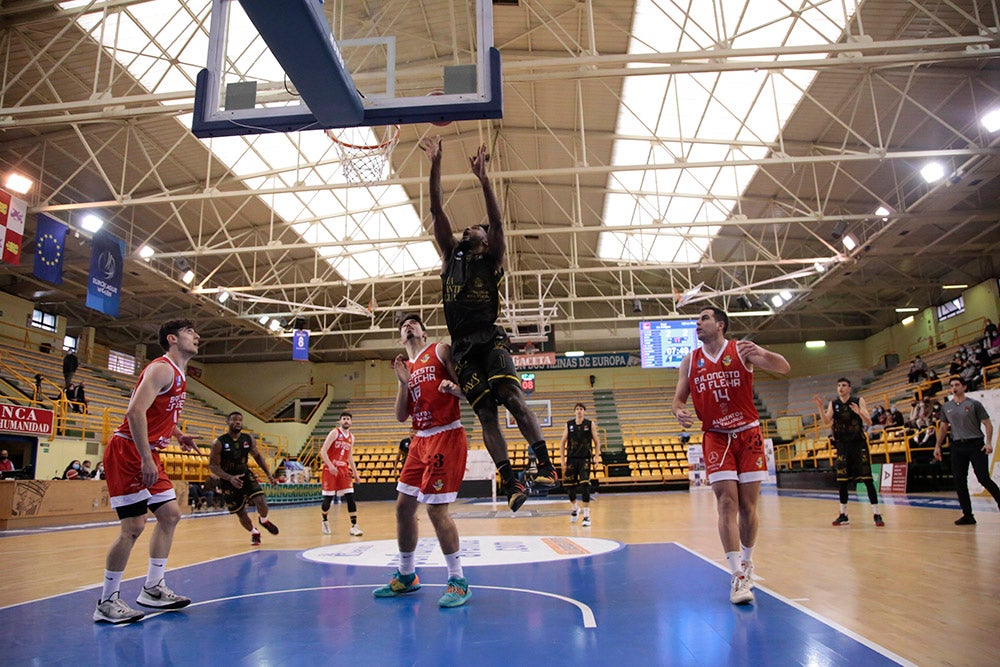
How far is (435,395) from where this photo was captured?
4711 mm

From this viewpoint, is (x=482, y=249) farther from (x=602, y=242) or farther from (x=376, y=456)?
(x=376, y=456)

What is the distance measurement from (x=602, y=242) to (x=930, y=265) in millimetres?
13354

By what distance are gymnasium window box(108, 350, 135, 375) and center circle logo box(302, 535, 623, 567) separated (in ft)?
87.9

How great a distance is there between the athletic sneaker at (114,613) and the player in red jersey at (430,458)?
1.51 meters

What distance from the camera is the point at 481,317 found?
4316 mm

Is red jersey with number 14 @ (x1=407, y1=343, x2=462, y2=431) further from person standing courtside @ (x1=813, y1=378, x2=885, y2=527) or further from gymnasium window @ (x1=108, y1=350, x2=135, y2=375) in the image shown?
gymnasium window @ (x1=108, y1=350, x2=135, y2=375)

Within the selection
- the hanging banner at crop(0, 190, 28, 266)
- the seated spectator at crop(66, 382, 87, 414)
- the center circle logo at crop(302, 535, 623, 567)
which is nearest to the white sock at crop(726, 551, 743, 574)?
the center circle logo at crop(302, 535, 623, 567)

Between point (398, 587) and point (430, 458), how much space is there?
94 centimetres

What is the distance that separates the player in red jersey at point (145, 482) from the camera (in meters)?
4.02

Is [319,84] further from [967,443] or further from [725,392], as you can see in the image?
[967,443]

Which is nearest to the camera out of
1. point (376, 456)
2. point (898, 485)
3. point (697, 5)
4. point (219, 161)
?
point (697, 5)

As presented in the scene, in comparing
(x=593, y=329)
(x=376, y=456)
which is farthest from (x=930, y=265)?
(x=376, y=456)

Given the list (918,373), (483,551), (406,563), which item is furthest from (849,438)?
(918,373)

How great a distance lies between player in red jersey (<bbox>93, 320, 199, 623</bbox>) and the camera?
13.2 ft
